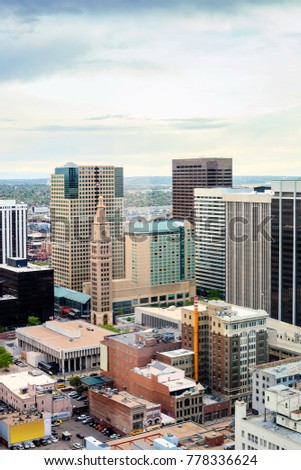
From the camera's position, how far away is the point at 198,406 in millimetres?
7426

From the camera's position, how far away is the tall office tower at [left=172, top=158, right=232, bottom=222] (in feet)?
58.1

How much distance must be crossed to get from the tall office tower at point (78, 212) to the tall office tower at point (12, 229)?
2362mm

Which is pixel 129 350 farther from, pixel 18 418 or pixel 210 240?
pixel 210 240

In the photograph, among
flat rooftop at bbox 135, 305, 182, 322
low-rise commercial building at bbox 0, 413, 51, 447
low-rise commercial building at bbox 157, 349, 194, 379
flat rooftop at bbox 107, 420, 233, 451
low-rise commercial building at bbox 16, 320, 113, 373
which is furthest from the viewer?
flat rooftop at bbox 135, 305, 182, 322

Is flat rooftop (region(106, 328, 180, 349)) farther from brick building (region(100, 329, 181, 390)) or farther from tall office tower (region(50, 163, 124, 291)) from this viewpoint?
tall office tower (region(50, 163, 124, 291))

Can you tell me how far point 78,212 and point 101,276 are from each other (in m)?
3.27

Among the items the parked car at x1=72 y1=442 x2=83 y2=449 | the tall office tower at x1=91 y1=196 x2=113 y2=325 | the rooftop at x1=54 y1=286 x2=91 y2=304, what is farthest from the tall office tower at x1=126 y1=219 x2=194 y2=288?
the parked car at x1=72 y1=442 x2=83 y2=449

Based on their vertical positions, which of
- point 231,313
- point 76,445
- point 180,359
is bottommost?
point 76,445

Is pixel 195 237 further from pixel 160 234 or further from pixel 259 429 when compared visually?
pixel 259 429

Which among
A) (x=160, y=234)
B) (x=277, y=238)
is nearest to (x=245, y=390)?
(x=277, y=238)

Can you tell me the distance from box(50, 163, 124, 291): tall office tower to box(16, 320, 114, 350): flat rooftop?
396 cm

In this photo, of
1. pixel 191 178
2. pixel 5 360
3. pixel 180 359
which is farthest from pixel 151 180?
pixel 180 359

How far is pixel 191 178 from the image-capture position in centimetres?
1814

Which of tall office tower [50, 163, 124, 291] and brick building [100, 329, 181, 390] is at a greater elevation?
tall office tower [50, 163, 124, 291]
